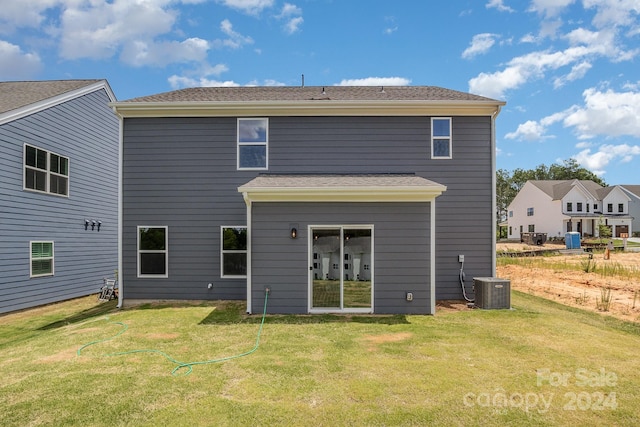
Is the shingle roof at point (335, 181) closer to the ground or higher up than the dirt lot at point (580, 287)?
higher up

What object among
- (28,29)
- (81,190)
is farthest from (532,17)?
(28,29)

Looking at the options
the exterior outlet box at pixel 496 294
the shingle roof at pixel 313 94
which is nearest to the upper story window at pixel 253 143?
the shingle roof at pixel 313 94

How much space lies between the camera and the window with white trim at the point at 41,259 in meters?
9.42

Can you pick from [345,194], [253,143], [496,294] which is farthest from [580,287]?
[253,143]

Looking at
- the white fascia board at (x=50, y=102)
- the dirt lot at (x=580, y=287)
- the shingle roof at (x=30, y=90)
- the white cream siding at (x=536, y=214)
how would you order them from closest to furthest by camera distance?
the dirt lot at (x=580, y=287) < the white fascia board at (x=50, y=102) < the shingle roof at (x=30, y=90) < the white cream siding at (x=536, y=214)

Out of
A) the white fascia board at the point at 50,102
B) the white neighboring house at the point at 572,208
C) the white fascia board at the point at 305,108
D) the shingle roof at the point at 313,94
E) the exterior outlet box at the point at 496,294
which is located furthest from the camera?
the white neighboring house at the point at 572,208

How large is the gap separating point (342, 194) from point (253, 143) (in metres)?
3.43

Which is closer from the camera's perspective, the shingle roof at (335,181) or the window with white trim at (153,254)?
the shingle roof at (335,181)

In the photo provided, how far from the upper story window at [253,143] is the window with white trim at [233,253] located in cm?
193

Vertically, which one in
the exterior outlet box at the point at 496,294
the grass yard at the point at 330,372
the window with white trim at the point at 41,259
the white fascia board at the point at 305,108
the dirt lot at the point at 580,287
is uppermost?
the white fascia board at the point at 305,108

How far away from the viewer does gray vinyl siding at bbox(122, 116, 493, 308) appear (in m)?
9.12

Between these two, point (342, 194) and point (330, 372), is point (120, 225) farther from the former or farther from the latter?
point (330, 372)

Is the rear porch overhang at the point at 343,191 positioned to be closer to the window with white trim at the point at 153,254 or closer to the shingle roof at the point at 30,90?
the window with white trim at the point at 153,254

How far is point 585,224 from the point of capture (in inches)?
1436
